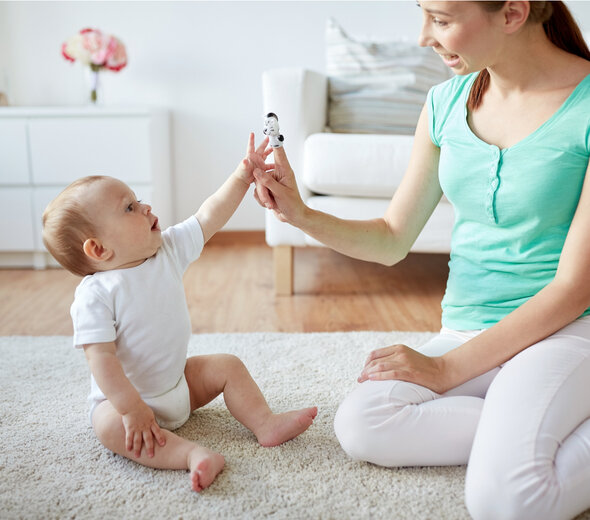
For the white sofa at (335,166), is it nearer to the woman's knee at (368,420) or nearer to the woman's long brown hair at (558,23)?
the woman's long brown hair at (558,23)

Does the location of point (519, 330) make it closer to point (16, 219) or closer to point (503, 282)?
point (503, 282)

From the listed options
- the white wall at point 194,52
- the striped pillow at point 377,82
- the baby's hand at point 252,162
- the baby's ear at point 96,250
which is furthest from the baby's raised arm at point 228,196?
the white wall at point 194,52

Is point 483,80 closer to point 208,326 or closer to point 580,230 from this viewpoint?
point 580,230

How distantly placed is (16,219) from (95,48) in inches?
30.9

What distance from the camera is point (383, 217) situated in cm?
119

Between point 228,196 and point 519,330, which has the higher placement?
point 228,196

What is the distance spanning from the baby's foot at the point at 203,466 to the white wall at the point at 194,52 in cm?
222

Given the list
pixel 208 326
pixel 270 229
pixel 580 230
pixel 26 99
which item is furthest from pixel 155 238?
pixel 26 99

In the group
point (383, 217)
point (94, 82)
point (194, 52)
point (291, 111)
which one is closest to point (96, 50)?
point (94, 82)

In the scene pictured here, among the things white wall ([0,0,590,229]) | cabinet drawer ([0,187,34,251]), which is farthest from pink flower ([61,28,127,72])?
cabinet drawer ([0,187,34,251])

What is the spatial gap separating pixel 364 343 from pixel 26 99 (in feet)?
7.33

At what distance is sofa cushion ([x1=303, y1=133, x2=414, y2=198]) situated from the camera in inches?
75.3

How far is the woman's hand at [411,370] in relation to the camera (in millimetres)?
980

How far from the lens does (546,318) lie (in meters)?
0.93
